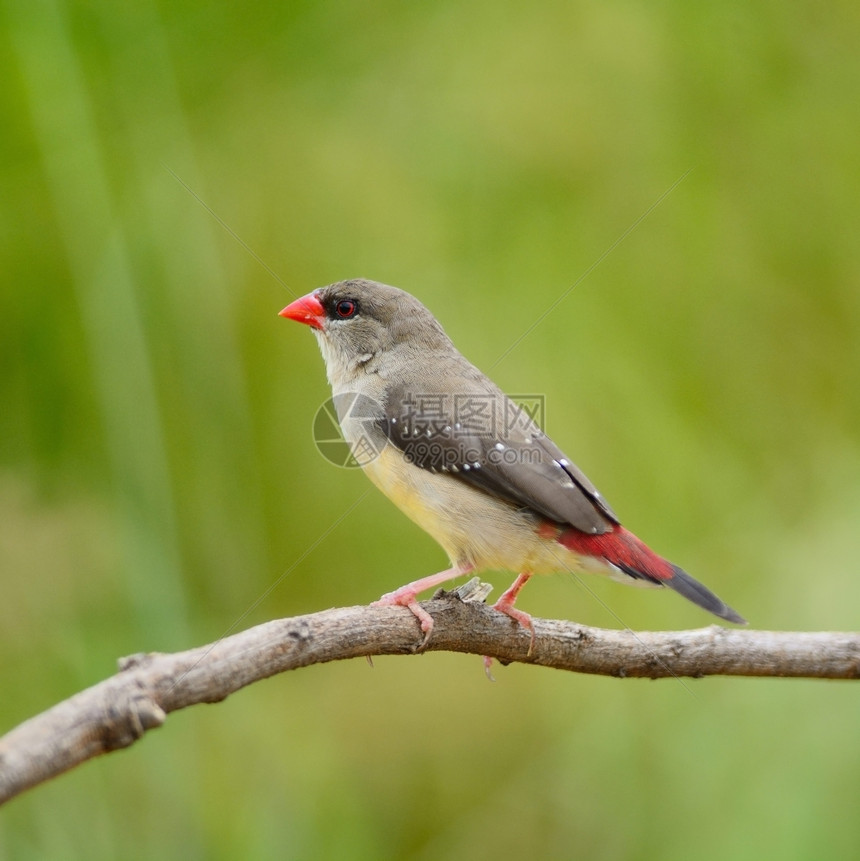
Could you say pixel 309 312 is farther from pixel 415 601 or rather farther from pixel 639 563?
pixel 639 563

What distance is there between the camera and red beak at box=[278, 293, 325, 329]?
3.67 m

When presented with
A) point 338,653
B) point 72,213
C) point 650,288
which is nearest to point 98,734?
point 338,653

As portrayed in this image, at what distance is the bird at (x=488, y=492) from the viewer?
288cm

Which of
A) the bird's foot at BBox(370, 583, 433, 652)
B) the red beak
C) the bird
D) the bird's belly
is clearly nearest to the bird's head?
the red beak

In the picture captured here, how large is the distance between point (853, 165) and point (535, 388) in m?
1.95

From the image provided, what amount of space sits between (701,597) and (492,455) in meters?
0.77

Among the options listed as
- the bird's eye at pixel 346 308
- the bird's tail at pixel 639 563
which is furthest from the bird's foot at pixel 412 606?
the bird's eye at pixel 346 308

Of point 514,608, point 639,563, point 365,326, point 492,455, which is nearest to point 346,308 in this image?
point 365,326

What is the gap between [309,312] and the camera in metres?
3.67

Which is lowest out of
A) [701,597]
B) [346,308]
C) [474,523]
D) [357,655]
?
[701,597]

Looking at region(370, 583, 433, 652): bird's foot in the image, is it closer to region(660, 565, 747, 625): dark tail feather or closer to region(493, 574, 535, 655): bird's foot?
region(493, 574, 535, 655): bird's foot

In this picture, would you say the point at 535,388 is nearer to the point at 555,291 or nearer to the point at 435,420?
the point at 555,291

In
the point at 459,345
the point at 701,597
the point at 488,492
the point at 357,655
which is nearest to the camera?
the point at 357,655

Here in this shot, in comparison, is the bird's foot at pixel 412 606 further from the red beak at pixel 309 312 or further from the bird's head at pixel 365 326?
the red beak at pixel 309 312
